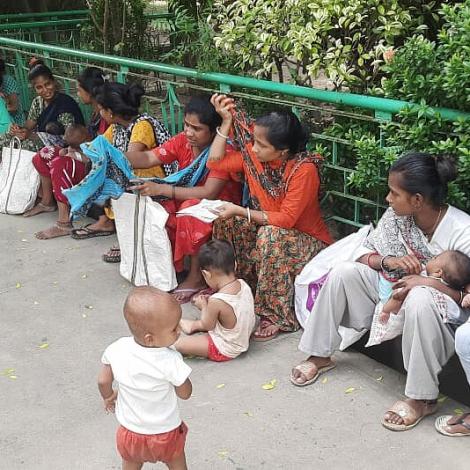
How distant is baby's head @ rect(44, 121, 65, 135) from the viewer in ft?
18.5

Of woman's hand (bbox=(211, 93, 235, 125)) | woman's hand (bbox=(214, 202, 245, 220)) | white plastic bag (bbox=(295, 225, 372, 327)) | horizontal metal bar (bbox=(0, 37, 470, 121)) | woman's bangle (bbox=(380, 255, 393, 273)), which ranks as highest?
horizontal metal bar (bbox=(0, 37, 470, 121))

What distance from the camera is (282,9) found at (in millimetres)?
4164

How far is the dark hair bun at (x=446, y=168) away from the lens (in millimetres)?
2988

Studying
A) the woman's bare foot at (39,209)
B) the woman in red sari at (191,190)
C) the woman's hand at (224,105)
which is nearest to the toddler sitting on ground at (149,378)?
the woman in red sari at (191,190)

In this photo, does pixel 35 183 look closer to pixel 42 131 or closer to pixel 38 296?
pixel 42 131

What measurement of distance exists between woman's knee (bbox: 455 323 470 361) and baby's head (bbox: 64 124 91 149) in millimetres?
3497

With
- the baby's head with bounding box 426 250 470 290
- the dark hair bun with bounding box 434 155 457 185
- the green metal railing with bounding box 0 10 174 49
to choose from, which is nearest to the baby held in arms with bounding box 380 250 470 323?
the baby's head with bounding box 426 250 470 290

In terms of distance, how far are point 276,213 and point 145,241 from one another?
0.95 m

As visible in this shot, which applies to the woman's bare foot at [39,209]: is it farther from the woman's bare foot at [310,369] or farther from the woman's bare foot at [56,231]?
the woman's bare foot at [310,369]

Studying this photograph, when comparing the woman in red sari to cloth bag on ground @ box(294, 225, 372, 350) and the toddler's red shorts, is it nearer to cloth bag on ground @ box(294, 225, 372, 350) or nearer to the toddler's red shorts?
cloth bag on ground @ box(294, 225, 372, 350)

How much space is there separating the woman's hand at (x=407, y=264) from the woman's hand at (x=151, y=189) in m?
1.59

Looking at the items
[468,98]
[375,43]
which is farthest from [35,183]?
[468,98]

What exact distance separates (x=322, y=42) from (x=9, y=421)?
2608 mm

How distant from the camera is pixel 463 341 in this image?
2.75 m
